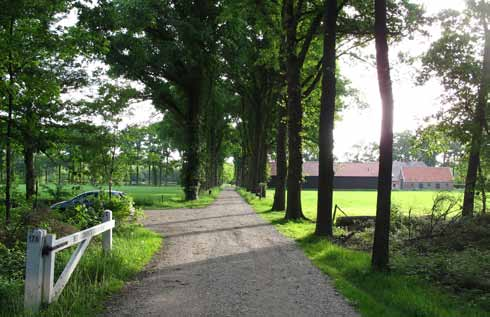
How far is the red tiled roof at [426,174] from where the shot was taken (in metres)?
96.3

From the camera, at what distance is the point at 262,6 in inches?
728

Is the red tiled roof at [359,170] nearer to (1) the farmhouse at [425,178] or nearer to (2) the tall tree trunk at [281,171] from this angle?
(1) the farmhouse at [425,178]

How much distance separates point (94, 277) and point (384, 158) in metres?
5.93

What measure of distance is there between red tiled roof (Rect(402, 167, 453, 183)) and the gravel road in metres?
93.4

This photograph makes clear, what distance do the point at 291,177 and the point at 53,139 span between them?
10.2m

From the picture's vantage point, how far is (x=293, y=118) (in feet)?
60.4

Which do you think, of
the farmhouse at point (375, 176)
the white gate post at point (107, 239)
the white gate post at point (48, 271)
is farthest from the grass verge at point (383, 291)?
the farmhouse at point (375, 176)

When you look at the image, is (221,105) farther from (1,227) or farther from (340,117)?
(1,227)

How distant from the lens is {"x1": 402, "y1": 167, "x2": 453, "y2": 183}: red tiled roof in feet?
316

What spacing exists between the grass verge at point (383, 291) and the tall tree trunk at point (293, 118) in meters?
7.68

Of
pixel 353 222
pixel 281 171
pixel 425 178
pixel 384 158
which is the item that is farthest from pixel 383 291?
pixel 425 178

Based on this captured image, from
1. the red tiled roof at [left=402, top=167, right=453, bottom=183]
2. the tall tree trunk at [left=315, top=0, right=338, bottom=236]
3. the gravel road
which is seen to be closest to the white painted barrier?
the gravel road

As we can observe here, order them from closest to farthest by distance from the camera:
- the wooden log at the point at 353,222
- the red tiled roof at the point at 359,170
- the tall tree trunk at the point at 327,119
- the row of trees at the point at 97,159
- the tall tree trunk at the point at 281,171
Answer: the row of trees at the point at 97,159 < the tall tree trunk at the point at 327,119 < the wooden log at the point at 353,222 < the tall tree trunk at the point at 281,171 < the red tiled roof at the point at 359,170

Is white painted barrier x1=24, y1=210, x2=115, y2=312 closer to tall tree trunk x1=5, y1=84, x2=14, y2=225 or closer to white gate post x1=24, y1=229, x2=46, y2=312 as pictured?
white gate post x1=24, y1=229, x2=46, y2=312
